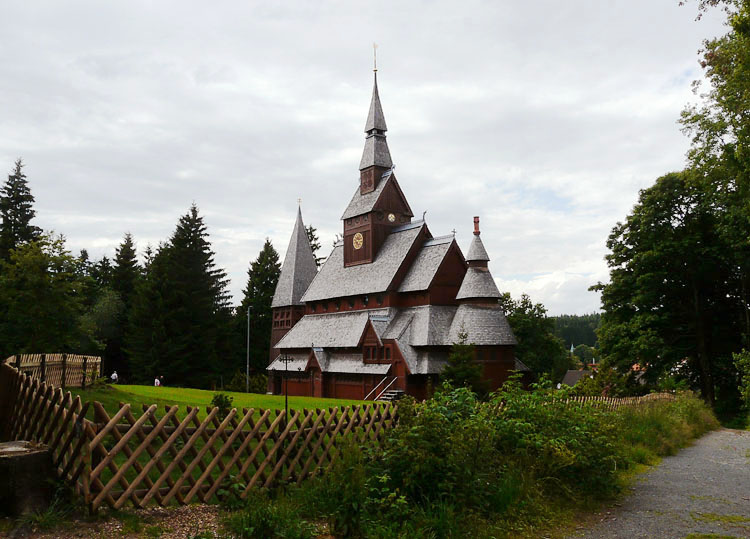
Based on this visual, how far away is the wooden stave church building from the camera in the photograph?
136 feet

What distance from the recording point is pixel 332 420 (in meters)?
10.3

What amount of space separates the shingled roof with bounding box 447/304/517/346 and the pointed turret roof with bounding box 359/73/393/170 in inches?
696

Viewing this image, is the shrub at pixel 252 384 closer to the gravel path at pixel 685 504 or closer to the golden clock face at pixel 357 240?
the golden clock face at pixel 357 240

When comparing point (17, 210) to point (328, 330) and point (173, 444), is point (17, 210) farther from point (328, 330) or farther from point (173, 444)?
point (173, 444)

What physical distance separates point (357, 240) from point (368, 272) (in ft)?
13.5

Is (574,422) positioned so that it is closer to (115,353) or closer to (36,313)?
(36,313)

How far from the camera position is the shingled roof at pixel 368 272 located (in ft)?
158

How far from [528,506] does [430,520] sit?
2.39 metres

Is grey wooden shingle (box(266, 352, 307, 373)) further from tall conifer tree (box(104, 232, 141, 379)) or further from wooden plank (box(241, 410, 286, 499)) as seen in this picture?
wooden plank (box(241, 410, 286, 499))

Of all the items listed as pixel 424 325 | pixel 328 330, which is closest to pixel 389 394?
pixel 424 325

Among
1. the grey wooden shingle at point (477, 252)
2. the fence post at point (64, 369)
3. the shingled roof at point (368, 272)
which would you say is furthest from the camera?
the shingled roof at point (368, 272)

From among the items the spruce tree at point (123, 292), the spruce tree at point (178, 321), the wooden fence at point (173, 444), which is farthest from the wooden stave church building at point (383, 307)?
the wooden fence at point (173, 444)

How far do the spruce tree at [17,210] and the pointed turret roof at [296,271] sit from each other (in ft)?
80.6

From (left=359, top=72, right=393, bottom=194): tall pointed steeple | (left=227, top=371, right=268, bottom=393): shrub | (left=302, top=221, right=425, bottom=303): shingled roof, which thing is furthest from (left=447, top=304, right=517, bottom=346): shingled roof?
(left=227, top=371, right=268, bottom=393): shrub
